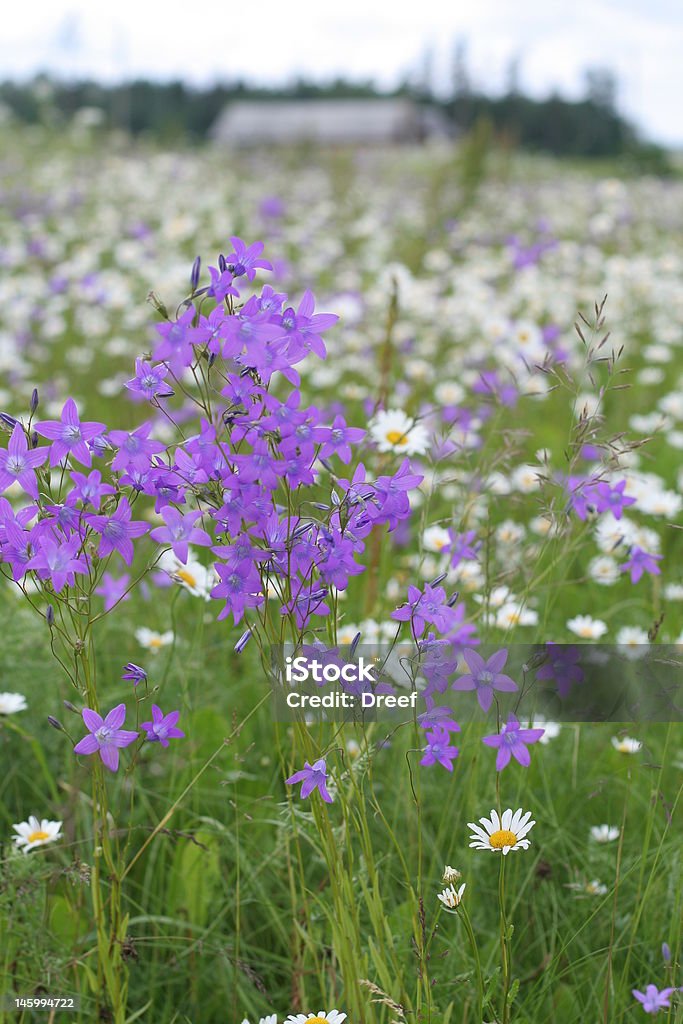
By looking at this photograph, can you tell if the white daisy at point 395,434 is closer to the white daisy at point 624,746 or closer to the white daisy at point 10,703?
the white daisy at point 624,746

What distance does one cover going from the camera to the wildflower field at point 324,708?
1143 mm

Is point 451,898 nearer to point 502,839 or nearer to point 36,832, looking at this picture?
point 502,839

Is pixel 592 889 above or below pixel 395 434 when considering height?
below

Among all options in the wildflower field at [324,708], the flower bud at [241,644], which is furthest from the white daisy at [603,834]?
the flower bud at [241,644]

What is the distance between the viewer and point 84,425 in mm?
1157

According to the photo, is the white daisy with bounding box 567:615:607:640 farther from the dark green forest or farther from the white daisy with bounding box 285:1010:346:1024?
the dark green forest

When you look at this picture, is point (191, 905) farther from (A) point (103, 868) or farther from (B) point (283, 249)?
(B) point (283, 249)

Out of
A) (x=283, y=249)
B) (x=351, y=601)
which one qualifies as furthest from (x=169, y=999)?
(x=283, y=249)

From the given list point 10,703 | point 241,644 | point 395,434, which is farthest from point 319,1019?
point 395,434

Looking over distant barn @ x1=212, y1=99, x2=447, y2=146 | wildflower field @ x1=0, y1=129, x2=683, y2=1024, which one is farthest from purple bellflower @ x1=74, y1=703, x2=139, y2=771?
distant barn @ x1=212, y1=99, x2=447, y2=146

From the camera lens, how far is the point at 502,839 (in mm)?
1239

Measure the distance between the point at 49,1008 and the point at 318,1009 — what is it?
1.31 ft

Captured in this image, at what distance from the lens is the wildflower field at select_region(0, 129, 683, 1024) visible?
1.14 meters

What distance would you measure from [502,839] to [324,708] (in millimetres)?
293
